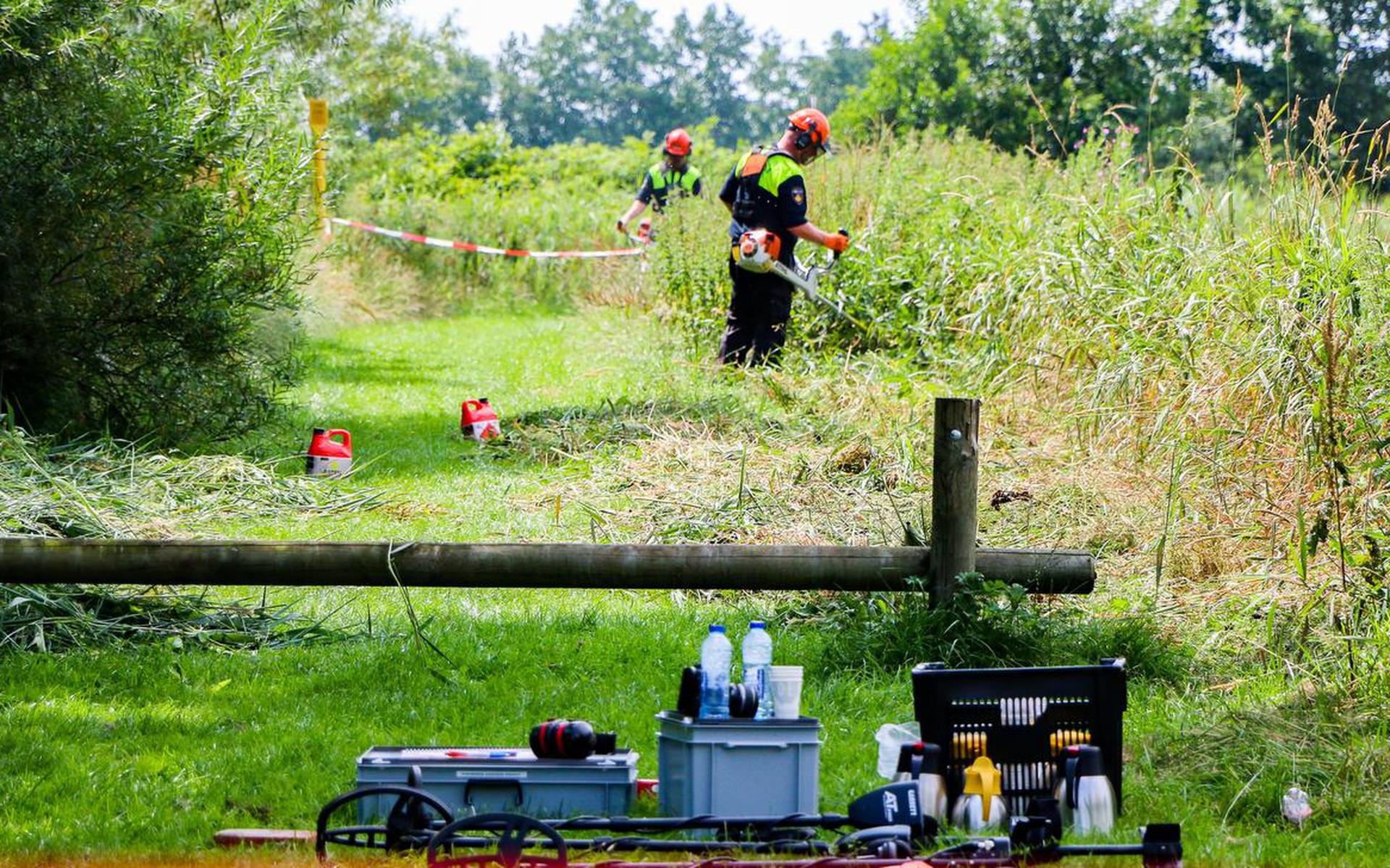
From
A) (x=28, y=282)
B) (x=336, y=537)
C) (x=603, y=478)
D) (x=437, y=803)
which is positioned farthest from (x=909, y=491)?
(x=28, y=282)

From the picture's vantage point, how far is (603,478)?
8.91 meters

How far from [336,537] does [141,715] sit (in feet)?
8.46

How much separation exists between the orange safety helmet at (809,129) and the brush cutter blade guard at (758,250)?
707 millimetres

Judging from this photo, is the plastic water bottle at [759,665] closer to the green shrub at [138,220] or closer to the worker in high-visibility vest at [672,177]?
the green shrub at [138,220]

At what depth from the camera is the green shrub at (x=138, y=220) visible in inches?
363

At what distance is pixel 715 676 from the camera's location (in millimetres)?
4461

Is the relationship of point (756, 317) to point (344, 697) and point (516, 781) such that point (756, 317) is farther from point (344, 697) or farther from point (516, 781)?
point (516, 781)

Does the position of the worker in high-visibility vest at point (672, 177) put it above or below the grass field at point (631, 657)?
above

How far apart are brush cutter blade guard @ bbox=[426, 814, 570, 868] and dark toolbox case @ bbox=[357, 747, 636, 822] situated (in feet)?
1.37

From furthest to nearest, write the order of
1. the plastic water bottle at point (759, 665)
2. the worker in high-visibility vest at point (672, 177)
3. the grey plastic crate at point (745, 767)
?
the worker in high-visibility vest at point (672, 177)
the plastic water bottle at point (759, 665)
the grey plastic crate at point (745, 767)

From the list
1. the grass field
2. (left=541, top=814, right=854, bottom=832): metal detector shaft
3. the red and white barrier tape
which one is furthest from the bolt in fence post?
the red and white barrier tape

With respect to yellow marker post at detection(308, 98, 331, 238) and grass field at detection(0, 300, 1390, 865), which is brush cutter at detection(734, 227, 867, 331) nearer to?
grass field at detection(0, 300, 1390, 865)

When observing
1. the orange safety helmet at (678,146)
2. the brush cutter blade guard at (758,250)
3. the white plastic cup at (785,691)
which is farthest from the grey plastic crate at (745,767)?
the orange safety helmet at (678,146)

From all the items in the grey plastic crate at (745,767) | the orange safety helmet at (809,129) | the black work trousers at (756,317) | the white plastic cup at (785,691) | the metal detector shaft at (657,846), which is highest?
the orange safety helmet at (809,129)
